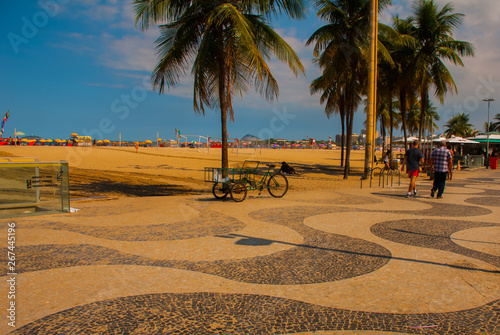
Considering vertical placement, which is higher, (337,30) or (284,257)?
(337,30)

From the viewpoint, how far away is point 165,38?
11.0 metres

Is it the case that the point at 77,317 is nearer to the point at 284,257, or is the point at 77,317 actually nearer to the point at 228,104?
the point at 284,257

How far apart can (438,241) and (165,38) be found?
9.47 m

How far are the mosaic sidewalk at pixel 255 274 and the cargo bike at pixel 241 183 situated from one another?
222 centimetres

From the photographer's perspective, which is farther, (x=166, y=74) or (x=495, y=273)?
(x=166, y=74)

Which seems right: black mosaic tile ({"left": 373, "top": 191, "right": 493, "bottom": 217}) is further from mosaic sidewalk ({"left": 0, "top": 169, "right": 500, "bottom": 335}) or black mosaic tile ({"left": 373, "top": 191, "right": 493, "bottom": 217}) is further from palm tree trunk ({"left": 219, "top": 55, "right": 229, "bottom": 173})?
palm tree trunk ({"left": 219, "top": 55, "right": 229, "bottom": 173})

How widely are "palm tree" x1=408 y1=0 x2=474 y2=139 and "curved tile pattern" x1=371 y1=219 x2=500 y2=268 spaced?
59.6 ft

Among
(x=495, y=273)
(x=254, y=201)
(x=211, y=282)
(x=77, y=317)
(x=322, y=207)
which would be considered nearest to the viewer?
(x=77, y=317)

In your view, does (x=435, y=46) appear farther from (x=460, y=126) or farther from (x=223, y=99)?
(x=460, y=126)

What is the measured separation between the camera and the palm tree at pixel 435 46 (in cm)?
2213

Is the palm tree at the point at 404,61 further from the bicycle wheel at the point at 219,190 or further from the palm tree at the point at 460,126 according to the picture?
the palm tree at the point at 460,126

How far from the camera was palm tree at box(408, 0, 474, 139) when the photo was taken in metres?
22.1

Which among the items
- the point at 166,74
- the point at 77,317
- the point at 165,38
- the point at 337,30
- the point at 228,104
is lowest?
the point at 77,317

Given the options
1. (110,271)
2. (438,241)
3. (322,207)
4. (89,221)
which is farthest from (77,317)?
(322,207)
